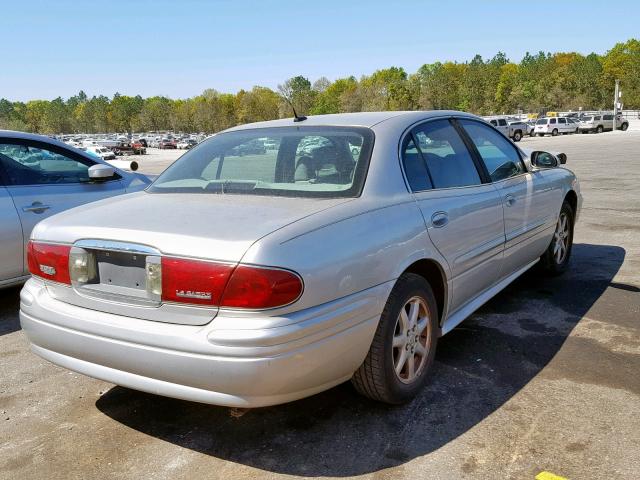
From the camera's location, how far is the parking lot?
2635 millimetres

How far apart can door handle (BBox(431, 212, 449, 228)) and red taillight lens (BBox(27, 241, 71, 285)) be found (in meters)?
1.88

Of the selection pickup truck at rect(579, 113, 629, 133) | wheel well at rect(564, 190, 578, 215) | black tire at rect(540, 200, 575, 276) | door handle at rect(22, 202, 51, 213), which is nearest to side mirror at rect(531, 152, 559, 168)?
black tire at rect(540, 200, 575, 276)

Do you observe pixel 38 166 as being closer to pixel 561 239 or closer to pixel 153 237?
pixel 153 237

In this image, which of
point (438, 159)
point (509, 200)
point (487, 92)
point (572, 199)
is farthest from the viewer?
point (487, 92)

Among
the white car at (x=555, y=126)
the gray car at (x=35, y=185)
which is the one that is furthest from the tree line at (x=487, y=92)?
the gray car at (x=35, y=185)

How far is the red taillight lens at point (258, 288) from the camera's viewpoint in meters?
2.37

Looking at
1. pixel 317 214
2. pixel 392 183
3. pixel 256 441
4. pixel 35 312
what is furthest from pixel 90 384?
pixel 392 183

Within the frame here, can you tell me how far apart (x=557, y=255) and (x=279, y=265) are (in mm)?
3895

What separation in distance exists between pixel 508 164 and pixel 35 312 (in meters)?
3.39

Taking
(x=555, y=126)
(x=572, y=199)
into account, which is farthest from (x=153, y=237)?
(x=555, y=126)

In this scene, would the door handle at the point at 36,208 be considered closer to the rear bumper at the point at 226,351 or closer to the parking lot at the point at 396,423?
the parking lot at the point at 396,423

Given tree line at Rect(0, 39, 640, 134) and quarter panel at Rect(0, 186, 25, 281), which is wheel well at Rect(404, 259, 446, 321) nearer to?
quarter panel at Rect(0, 186, 25, 281)

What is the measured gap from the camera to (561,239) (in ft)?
18.2

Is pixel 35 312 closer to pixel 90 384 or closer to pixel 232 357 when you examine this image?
pixel 90 384
